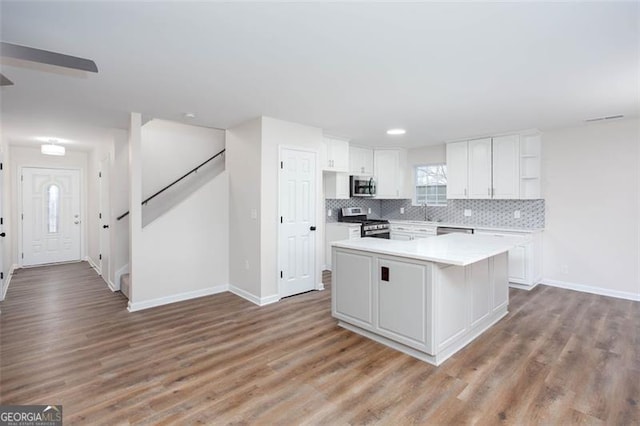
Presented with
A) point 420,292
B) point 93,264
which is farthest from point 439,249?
point 93,264

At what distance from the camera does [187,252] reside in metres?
4.45

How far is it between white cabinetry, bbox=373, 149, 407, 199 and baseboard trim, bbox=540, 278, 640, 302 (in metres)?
3.00

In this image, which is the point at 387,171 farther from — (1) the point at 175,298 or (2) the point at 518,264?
(1) the point at 175,298

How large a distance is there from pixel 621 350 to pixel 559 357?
65cm

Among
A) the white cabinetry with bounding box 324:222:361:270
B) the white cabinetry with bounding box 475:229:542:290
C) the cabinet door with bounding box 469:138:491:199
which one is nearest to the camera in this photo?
the white cabinetry with bounding box 475:229:542:290

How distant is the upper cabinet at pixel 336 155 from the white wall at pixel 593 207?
311 cm

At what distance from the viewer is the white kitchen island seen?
8.80 feet

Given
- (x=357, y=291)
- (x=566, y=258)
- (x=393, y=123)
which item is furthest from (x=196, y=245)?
(x=566, y=258)

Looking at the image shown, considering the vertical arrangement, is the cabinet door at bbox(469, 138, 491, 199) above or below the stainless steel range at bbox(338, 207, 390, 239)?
above

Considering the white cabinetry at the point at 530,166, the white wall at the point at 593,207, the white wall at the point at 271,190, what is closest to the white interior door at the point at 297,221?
the white wall at the point at 271,190

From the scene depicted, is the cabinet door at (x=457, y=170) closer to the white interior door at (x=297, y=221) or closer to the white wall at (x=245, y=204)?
the white interior door at (x=297, y=221)

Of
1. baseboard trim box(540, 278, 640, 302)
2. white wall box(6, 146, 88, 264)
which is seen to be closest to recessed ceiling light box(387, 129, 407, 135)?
baseboard trim box(540, 278, 640, 302)

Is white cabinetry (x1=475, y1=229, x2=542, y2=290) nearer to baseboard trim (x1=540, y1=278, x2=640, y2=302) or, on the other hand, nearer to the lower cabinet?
baseboard trim (x1=540, y1=278, x2=640, y2=302)

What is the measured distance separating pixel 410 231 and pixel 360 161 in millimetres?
1657
